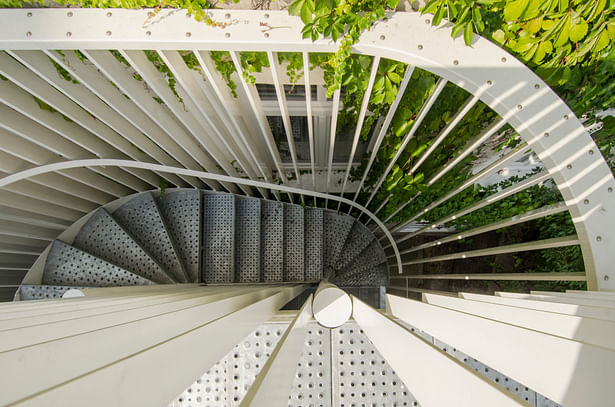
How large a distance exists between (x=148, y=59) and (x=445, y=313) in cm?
195

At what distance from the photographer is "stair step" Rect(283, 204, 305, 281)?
393 centimetres

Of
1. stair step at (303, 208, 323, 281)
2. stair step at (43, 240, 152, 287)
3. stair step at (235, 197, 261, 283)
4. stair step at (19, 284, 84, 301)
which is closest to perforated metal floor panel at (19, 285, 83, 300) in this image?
stair step at (19, 284, 84, 301)

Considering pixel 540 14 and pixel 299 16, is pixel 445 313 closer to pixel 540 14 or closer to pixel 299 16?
pixel 299 16

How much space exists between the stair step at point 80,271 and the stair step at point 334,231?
89.3 inches

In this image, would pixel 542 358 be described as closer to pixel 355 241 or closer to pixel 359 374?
pixel 359 374

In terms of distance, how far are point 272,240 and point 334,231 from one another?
2.97ft

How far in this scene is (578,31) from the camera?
1398mm

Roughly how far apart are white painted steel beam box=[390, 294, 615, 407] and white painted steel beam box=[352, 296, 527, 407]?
99 mm

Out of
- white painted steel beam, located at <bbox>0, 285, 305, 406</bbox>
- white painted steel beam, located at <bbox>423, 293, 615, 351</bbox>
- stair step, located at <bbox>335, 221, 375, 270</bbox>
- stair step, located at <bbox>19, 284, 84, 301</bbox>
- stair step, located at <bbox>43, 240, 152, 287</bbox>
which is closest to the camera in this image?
white painted steel beam, located at <bbox>0, 285, 305, 406</bbox>

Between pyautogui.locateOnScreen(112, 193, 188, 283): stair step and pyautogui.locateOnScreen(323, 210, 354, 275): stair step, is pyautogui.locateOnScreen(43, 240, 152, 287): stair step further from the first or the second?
pyautogui.locateOnScreen(323, 210, 354, 275): stair step

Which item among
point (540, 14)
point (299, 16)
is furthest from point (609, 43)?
point (299, 16)

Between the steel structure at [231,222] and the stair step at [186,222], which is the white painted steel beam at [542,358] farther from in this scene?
the stair step at [186,222]

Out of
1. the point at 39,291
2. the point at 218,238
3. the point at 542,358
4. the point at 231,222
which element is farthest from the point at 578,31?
the point at 39,291

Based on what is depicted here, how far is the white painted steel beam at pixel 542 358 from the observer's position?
0.36 meters
